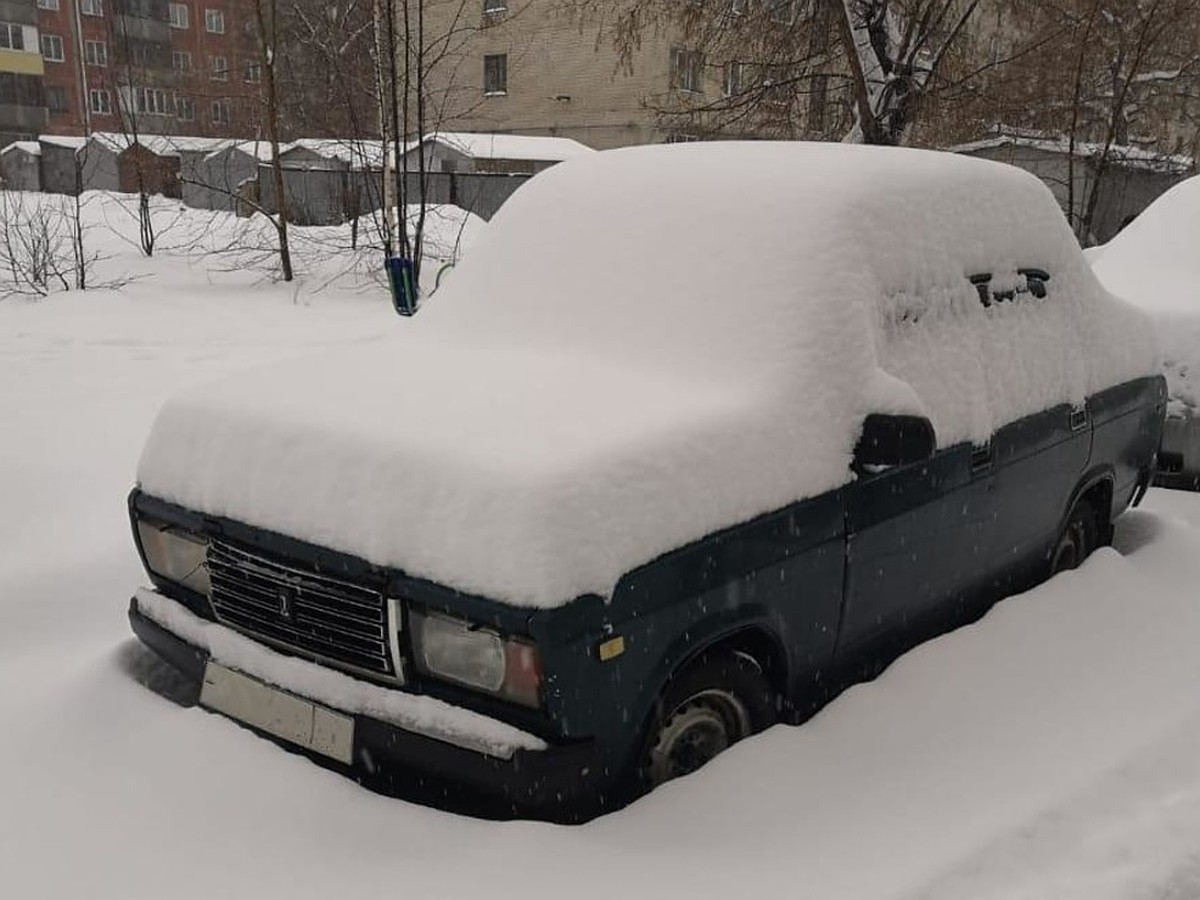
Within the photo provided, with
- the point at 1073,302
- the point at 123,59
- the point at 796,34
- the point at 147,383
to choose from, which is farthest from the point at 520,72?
the point at 1073,302

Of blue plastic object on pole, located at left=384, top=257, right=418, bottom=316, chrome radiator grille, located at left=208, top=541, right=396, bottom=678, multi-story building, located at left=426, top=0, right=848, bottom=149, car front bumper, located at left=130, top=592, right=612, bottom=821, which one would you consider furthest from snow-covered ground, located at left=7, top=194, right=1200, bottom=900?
multi-story building, located at left=426, top=0, right=848, bottom=149

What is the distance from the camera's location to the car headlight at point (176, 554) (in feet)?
10.2

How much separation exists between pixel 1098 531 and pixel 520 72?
3734 centimetres

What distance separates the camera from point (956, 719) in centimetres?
328

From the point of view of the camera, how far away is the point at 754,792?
109 inches

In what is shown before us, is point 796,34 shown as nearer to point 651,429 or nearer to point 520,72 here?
point 651,429

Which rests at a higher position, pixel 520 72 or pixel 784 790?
pixel 520 72

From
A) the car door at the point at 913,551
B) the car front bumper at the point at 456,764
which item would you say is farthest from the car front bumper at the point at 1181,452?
the car front bumper at the point at 456,764

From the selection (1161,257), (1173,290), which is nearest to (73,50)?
(1161,257)

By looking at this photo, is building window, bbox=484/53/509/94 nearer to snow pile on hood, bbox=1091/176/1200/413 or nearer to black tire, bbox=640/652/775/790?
snow pile on hood, bbox=1091/176/1200/413

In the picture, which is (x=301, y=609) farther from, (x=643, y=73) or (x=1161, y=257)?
(x=643, y=73)

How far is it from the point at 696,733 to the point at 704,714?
6 cm

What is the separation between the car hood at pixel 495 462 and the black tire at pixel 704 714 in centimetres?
42

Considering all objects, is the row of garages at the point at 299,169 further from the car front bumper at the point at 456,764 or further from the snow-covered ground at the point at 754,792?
the car front bumper at the point at 456,764
